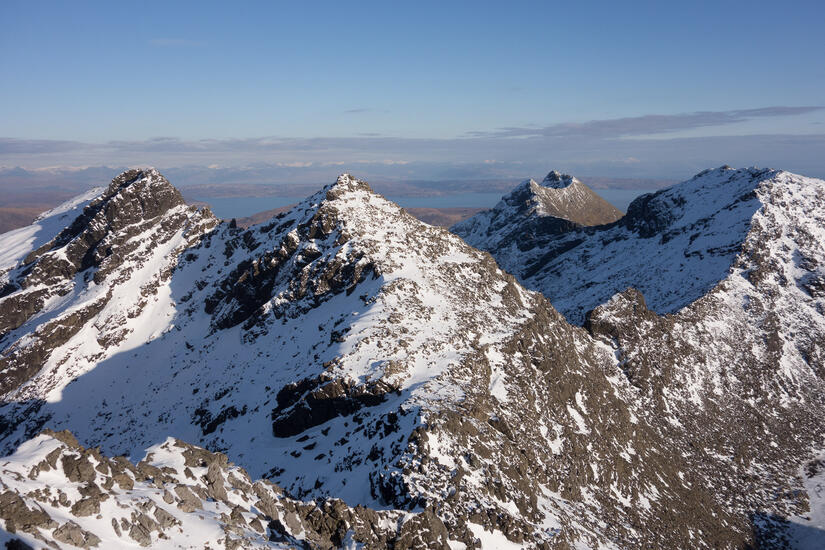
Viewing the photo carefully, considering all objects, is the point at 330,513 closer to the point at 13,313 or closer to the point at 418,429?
the point at 418,429

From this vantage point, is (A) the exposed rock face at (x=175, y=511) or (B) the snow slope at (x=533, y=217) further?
(B) the snow slope at (x=533, y=217)

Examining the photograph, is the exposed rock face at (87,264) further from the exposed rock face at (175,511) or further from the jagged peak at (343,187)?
the exposed rock face at (175,511)

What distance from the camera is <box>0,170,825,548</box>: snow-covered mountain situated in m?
26.6

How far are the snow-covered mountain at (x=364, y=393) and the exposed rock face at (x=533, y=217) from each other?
76.4 meters

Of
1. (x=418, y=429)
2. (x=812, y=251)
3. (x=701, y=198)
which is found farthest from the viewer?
(x=701, y=198)

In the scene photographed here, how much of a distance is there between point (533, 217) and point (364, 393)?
135 m

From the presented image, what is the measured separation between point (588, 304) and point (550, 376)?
4704cm

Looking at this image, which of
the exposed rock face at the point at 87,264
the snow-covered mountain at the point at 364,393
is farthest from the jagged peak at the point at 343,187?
the exposed rock face at the point at 87,264

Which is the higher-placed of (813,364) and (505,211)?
(505,211)

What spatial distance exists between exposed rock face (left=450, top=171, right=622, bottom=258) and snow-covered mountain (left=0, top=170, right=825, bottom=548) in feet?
251

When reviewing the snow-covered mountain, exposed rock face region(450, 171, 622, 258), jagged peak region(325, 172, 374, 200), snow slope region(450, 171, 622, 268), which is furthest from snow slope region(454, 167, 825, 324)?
jagged peak region(325, 172, 374, 200)

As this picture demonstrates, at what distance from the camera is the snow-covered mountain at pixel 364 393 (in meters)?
26.6

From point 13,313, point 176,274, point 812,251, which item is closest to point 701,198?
point 812,251

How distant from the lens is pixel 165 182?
94.2 m
